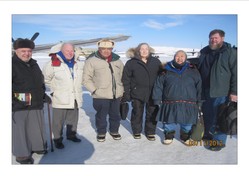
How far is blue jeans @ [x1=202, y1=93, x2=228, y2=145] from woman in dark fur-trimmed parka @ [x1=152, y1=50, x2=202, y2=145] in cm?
21

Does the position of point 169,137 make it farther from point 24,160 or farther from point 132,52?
point 24,160

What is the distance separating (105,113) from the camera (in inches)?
156

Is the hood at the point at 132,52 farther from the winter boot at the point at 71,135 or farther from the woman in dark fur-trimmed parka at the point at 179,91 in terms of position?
the winter boot at the point at 71,135

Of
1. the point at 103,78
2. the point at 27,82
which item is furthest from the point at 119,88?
the point at 27,82

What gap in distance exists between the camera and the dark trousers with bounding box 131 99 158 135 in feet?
13.1

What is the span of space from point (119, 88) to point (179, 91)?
1054mm

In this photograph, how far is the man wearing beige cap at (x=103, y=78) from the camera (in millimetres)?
3691

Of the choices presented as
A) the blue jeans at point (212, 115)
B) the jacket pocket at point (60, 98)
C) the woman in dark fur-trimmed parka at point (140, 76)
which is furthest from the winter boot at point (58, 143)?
the blue jeans at point (212, 115)

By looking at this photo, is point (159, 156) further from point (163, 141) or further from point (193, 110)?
point (193, 110)

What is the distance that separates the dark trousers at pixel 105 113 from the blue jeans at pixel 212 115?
1.59 m

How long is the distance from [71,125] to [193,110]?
2.19 meters

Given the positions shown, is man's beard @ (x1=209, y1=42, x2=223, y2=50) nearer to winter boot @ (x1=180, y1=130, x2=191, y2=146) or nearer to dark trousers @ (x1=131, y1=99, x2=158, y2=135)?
dark trousers @ (x1=131, y1=99, x2=158, y2=135)

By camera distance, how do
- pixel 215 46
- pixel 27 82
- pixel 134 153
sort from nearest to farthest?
pixel 27 82 < pixel 215 46 < pixel 134 153

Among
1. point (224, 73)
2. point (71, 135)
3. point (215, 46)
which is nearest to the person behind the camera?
point (224, 73)
